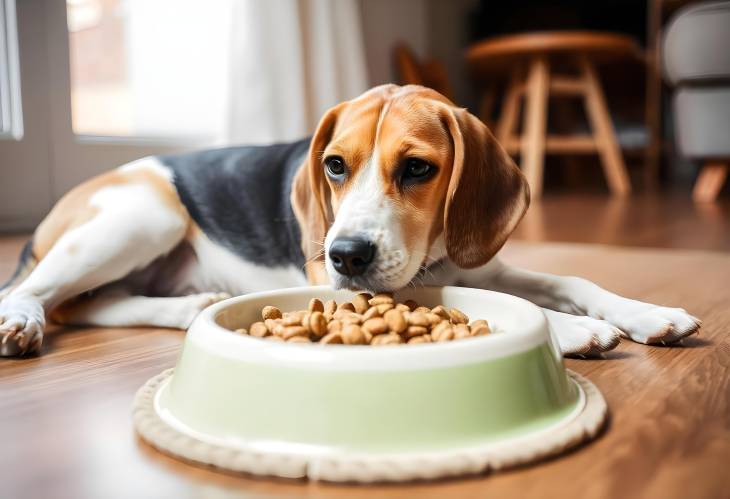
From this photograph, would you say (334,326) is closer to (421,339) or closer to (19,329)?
(421,339)

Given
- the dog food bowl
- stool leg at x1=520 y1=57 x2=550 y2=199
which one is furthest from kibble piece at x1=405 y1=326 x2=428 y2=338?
stool leg at x1=520 y1=57 x2=550 y2=199

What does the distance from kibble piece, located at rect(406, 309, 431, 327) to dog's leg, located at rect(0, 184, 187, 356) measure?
949mm

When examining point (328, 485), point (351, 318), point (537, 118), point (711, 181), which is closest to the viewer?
point (328, 485)

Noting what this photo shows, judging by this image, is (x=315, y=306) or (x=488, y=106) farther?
(x=488, y=106)

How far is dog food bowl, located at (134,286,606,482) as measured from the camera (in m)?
1.08

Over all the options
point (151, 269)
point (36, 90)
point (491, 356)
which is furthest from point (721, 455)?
point (36, 90)

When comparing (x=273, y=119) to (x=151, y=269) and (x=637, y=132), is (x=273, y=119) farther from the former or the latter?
(x=637, y=132)

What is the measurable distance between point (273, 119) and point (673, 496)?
429cm

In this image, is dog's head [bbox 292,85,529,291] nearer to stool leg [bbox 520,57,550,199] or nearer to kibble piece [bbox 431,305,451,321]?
kibble piece [bbox 431,305,451,321]

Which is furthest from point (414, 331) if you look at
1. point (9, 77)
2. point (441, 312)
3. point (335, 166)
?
point (9, 77)

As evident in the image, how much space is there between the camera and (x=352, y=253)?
1.62 metres

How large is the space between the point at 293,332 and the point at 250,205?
113 cm

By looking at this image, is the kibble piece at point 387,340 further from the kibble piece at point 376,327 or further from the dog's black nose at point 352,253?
the dog's black nose at point 352,253

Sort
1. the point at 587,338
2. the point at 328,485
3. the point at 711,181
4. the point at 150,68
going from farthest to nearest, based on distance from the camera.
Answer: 1. the point at 711,181
2. the point at 150,68
3. the point at 587,338
4. the point at 328,485
